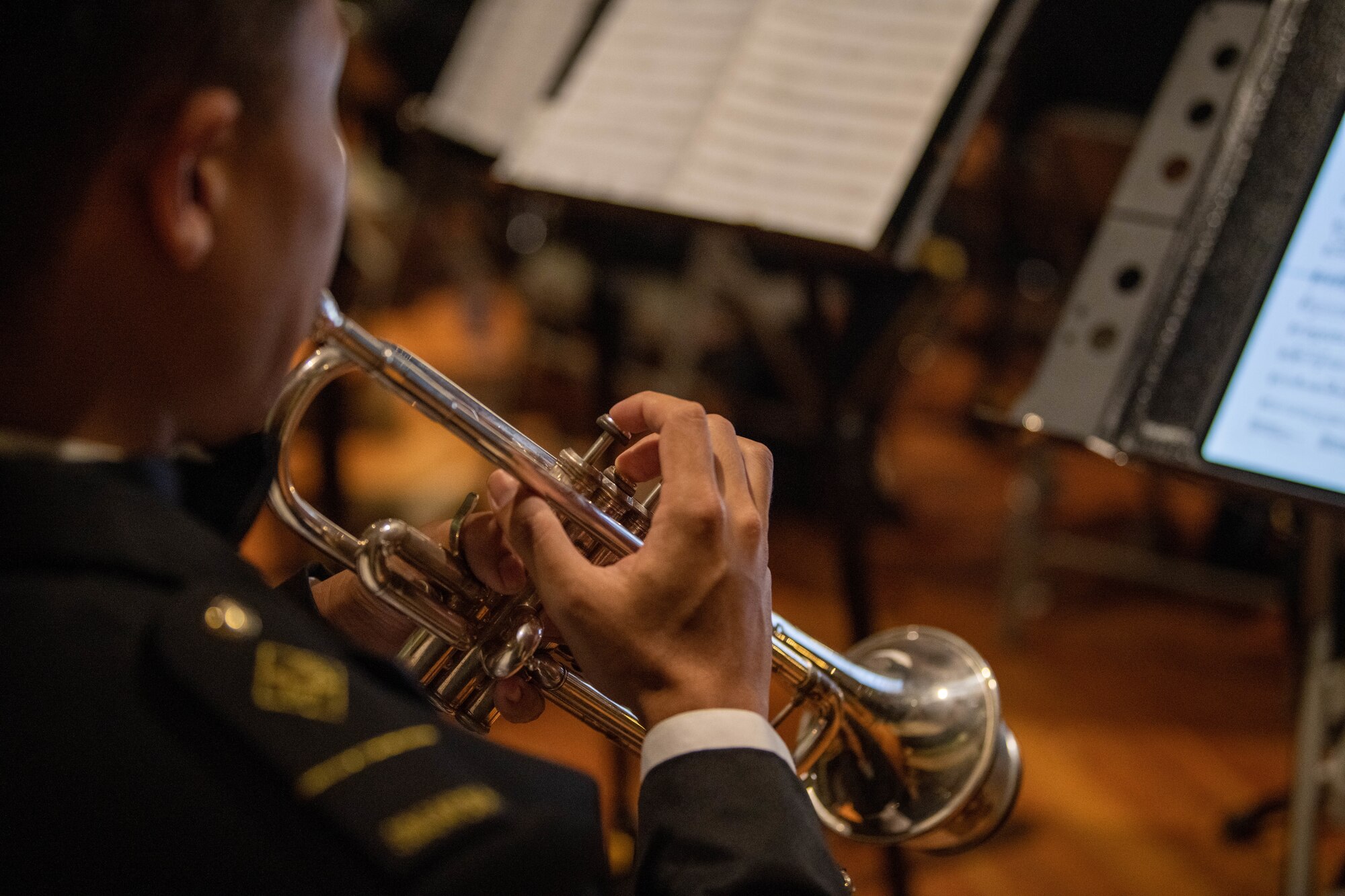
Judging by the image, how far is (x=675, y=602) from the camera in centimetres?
57

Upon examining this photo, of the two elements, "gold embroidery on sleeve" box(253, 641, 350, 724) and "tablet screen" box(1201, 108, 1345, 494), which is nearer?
"gold embroidery on sleeve" box(253, 641, 350, 724)

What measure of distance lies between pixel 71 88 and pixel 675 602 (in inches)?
14.2

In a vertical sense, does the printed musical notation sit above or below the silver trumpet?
above

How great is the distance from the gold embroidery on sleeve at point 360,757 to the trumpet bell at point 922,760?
509 millimetres

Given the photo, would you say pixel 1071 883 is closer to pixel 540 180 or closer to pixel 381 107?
pixel 540 180

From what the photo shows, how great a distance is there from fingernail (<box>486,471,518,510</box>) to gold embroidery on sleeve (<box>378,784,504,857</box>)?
28 centimetres

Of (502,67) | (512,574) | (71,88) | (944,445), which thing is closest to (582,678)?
(512,574)

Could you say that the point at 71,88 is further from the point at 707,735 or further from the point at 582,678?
the point at 582,678

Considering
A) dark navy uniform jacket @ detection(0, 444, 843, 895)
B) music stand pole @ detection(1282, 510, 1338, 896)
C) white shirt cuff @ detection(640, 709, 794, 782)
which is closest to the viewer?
dark navy uniform jacket @ detection(0, 444, 843, 895)

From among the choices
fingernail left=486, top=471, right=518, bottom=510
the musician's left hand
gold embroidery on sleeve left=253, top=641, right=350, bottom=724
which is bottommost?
the musician's left hand

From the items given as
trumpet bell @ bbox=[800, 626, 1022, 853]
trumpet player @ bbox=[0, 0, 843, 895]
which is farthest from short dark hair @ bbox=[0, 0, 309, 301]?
trumpet bell @ bbox=[800, 626, 1022, 853]

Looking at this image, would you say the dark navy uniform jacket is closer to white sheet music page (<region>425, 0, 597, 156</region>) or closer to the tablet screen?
the tablet screen

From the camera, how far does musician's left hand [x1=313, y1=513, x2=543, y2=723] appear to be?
73 cm

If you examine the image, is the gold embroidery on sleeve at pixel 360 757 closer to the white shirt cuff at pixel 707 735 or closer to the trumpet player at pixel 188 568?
the trumpet player at pixel 188 568
